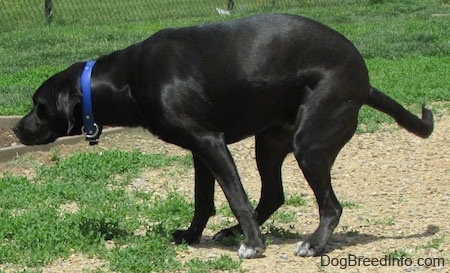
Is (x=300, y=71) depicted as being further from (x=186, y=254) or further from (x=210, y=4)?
(x=210, y=4)

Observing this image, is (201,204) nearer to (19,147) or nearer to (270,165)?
(270,165)

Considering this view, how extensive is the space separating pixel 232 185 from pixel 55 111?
1.20m

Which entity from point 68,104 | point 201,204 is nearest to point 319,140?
point 201,204

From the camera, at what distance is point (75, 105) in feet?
21.2

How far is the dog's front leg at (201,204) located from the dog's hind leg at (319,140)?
695mm

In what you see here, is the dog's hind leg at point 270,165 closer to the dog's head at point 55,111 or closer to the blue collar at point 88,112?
the blue collar at point 88,112

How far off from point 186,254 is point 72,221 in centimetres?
95

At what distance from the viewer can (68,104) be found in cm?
642

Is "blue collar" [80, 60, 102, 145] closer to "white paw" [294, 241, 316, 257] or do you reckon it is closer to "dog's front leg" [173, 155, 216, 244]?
"dog's front leg" [173, 155, 216, 244]

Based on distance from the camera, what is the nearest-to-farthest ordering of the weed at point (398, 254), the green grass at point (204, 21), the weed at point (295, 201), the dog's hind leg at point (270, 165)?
1. the weed at point (398, 254)
2. the dog's hind leg at point (270, 165)
3. the weed at point (295, 201)
4. the green grass at point (204, 21)

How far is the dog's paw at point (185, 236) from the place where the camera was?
6.61 metres

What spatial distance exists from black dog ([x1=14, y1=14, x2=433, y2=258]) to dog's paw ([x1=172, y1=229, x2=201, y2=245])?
1.62ft

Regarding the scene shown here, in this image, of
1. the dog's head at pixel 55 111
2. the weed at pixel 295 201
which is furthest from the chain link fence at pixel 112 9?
the dog's head at pixel 55 111

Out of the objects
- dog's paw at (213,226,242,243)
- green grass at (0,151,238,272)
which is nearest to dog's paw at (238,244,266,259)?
green grass at (0,151,238,272)
